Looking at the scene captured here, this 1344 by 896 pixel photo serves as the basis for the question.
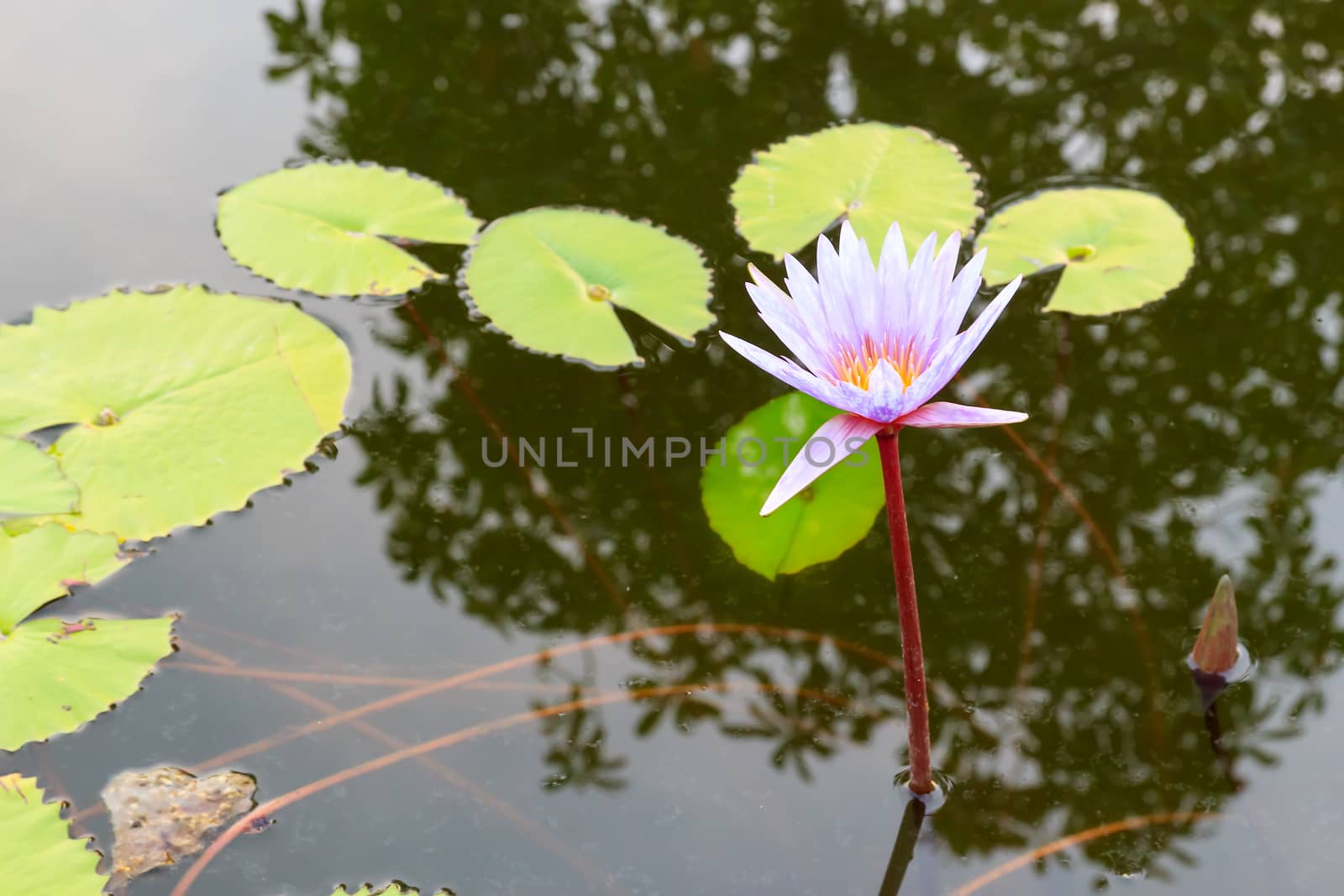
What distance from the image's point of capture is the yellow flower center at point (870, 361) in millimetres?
2039

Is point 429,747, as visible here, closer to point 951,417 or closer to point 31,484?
point 31,484

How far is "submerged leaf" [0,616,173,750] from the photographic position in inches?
96.7

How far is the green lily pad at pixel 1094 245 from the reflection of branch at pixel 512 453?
153 centimetres

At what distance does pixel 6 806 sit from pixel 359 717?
0.71m

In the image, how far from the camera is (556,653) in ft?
9.00

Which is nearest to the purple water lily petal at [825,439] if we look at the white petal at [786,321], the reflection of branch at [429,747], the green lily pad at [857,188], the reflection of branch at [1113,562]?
the white petal at [786,321]

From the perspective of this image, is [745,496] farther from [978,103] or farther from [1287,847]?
[978,103]

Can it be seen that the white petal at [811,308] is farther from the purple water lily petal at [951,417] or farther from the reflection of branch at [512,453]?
the reflection of branch at [512,453]

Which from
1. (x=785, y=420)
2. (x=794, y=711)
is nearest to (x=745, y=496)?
(x=785, y=420)

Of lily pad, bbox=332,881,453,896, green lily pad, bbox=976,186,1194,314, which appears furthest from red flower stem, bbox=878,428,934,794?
green lily pad, bbox=976,186,1194,314

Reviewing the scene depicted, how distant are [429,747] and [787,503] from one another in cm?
106

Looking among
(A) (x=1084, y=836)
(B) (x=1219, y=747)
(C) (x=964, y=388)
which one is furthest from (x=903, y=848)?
(C) (x=964, y=388)

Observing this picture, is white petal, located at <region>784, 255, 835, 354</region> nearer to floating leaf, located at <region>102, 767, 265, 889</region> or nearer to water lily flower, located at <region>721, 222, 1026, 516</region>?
water lily flower, located at <region>721, 222, 1026, 516</region>

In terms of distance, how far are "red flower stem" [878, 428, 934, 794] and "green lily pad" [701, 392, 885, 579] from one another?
0.63 meters
